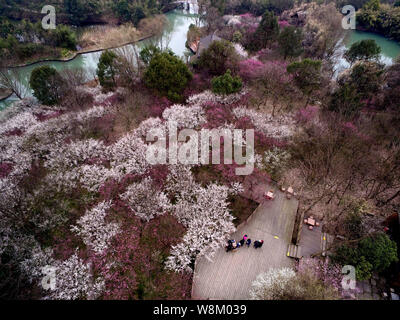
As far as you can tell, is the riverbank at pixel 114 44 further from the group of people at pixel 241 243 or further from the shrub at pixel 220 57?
the group of people at pixel 241 243

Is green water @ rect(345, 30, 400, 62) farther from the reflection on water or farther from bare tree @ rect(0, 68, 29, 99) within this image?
bare tree @ rect(0, 68, 29, 99)

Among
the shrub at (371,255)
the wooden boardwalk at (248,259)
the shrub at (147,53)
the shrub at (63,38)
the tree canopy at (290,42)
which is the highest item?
the shrub at (63,38)

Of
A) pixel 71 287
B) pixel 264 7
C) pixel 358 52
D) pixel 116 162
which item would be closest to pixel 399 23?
pixel 358 52

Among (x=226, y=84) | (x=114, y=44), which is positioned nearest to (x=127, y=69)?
(x=114, y=44)

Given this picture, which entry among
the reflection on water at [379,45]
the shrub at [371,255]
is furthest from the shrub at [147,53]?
the shrub at [371,255]

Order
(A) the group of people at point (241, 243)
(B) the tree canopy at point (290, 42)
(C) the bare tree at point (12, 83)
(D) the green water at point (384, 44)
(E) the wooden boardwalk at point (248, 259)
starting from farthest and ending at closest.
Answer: (D) the green water at point (384, 44), (B) the tree canopy at point (290, 42), (C) the bare tree at point (12, 83), (A) the group of people at point (241, 243), (E) the wooden boardwalk at point (248, 259)

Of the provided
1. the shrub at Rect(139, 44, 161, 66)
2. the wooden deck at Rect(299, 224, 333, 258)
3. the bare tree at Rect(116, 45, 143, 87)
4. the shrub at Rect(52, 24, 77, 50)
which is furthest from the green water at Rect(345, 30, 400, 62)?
the shrub at Rect(52, 24, 77, 50)
